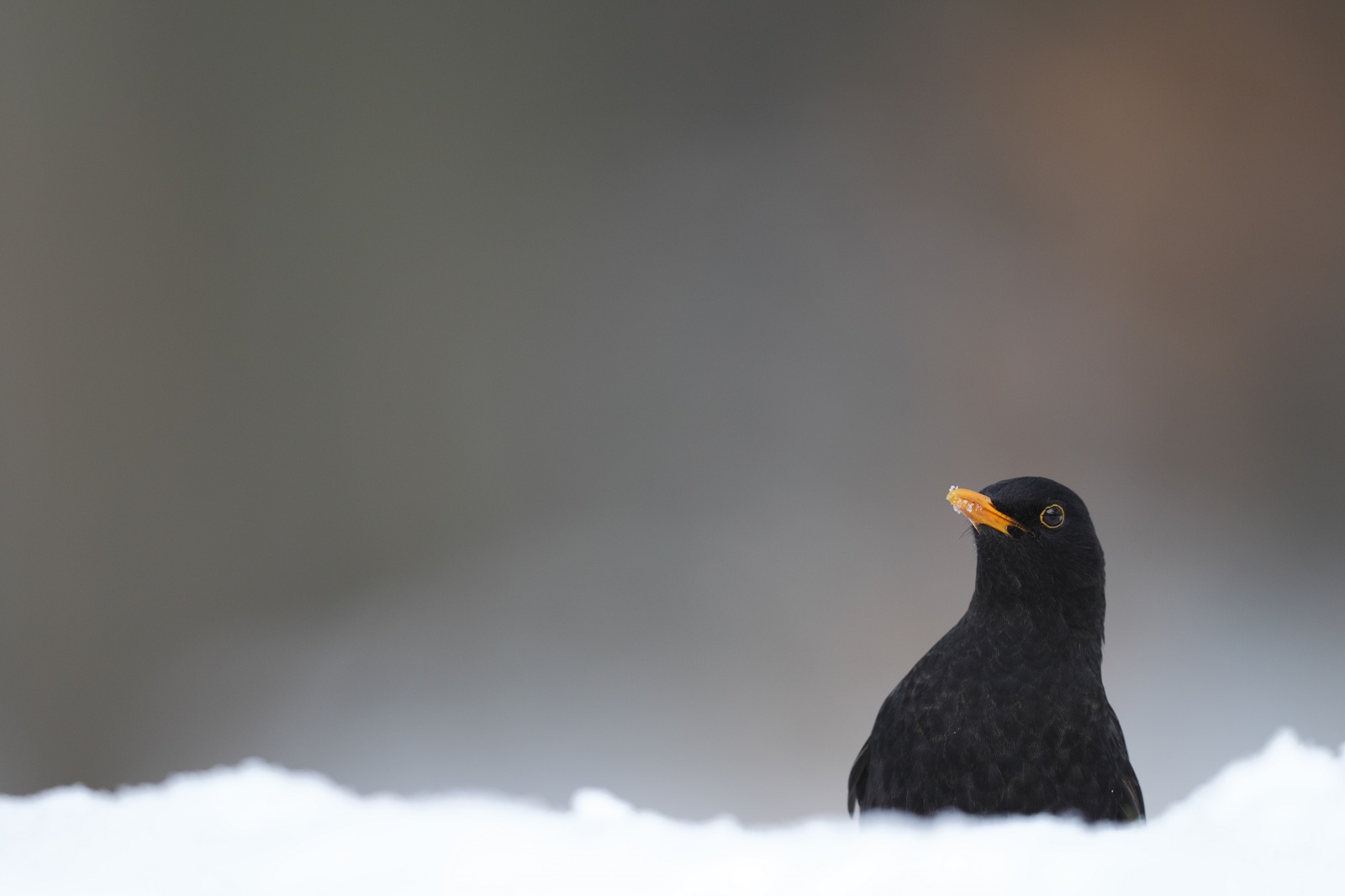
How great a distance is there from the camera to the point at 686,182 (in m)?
1.67

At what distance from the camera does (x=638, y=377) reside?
1700 mm

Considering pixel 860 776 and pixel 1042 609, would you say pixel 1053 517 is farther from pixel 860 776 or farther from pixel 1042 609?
pixel 860 776

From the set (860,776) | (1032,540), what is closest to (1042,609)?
(1032,540)

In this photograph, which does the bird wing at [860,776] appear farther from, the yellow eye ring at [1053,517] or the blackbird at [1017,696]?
the yellow eye ring at [1053,517]

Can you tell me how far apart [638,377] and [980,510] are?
1013mm

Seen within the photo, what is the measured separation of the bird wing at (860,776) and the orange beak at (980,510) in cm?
19

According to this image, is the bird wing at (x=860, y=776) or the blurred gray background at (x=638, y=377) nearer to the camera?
the bird wing at (x=860, y=776)

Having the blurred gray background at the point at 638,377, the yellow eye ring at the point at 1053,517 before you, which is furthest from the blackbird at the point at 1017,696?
the blurred gray background at the point at 638,377

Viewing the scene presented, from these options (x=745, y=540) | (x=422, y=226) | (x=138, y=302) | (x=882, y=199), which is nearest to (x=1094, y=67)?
(x=882, y=199)

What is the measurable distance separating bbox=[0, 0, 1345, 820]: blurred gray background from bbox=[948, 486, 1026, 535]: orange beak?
0.95 m

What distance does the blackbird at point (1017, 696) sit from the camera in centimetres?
68

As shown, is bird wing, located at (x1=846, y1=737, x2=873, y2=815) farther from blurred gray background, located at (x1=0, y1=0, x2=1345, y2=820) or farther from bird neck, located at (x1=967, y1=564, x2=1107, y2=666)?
blurred gray background, located at (x1=0, y1=0, x2=1345, y2=820)

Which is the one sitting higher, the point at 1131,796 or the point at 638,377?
Result: the point at 638,377

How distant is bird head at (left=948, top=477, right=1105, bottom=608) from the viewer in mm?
754
